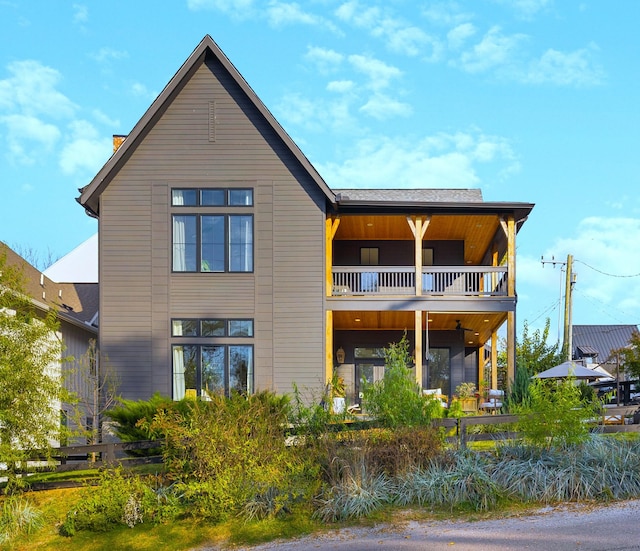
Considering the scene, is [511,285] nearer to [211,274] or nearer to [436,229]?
[436,229]

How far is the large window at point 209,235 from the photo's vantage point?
67.7 ft

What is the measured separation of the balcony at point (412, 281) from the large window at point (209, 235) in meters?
Answer: 2.74

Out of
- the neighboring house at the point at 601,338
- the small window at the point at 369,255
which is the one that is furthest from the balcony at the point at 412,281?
the neighboring house at the point at 601,338

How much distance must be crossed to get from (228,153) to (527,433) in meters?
11.4

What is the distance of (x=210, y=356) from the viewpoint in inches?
799

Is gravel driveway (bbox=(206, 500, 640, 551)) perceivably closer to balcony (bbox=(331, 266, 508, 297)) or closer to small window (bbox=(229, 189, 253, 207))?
balcony (bbox=(331, 266, 508, 297))

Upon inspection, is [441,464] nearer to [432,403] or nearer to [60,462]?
[432,403]

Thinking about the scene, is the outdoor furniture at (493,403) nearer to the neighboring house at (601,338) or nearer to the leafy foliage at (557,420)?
the leafy foliage at (557,420)

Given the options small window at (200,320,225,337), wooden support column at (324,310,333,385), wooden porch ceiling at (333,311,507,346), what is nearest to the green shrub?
small window at (200,320,225,337)

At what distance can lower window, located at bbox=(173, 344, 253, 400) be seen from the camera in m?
20.2

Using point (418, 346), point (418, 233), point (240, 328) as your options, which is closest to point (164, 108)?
point (240, 328)

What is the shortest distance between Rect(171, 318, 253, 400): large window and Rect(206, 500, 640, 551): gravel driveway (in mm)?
9992

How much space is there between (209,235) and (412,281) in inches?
282

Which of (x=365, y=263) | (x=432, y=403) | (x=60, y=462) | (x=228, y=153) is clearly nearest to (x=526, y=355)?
(x=365, y=263)
